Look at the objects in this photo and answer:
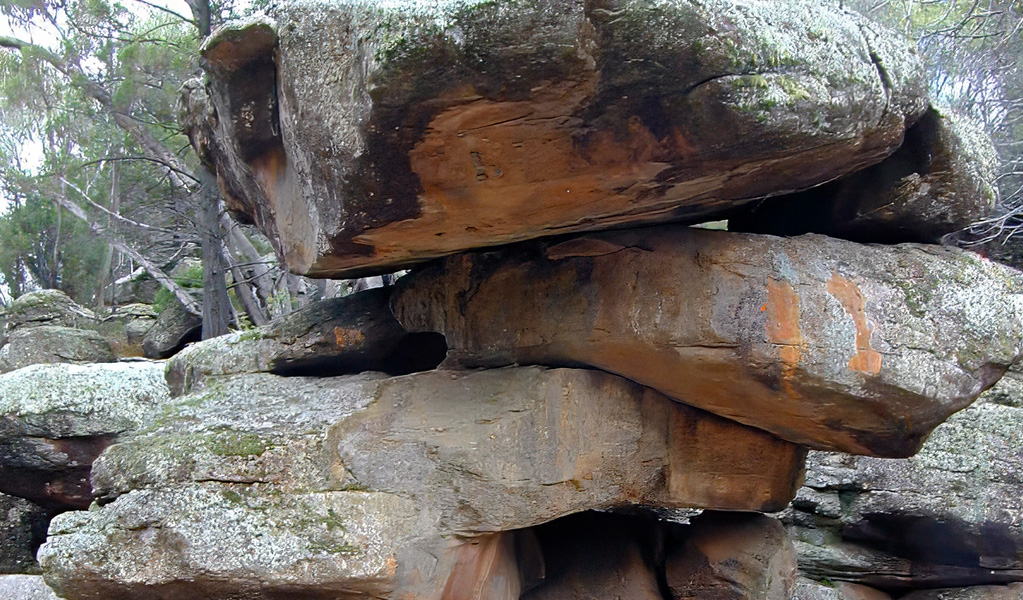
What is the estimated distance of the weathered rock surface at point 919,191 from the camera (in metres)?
3.85

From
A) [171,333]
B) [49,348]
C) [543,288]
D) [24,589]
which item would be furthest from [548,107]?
[171,333]

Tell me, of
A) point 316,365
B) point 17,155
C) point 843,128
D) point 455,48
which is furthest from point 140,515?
point 17,155

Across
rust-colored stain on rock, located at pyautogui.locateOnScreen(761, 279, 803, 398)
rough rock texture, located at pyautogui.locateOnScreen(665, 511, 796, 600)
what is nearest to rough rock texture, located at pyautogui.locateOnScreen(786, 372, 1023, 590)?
rough rock texture, located at pyautogui.locateOnScreen(665, 511, 796, 600)

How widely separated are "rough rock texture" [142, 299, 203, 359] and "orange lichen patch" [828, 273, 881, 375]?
1005cm

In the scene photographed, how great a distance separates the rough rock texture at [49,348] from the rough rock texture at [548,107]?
7.78 m

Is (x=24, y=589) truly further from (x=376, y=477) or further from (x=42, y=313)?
(x=42, y=313)

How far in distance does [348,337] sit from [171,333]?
313 inches

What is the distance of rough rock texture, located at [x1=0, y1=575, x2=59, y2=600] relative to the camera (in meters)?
5.81

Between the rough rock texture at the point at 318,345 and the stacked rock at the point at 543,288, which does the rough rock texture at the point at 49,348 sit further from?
the stacked rock at the point at 543,288

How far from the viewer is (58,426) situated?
5852 mm

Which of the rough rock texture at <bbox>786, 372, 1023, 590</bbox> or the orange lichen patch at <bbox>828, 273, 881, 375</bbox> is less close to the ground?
the orange lichen patch at <bbox>828, 273, 881, 375</bbox>

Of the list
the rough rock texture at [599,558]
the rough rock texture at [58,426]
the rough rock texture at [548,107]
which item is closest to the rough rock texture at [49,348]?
the rough rock texture at [58,426]

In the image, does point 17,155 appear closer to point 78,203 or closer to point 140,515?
point 78,203

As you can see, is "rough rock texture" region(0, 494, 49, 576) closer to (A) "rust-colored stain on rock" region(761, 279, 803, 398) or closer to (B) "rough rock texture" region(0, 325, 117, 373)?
(B) "rough rock texture" region(0, 325, 117, 373)
